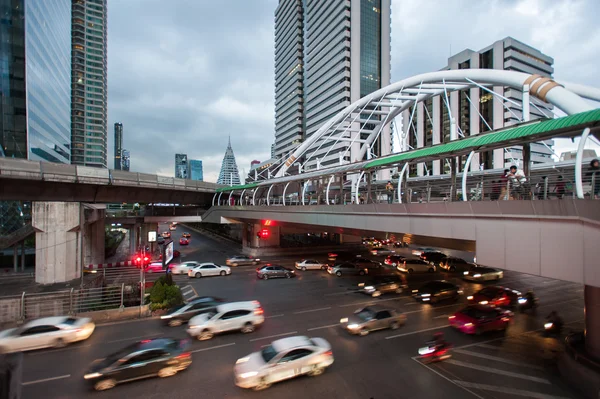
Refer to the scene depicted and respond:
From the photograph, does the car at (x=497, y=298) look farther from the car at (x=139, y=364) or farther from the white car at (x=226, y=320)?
the car at (x=139, y=364)

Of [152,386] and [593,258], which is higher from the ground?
[593,258]

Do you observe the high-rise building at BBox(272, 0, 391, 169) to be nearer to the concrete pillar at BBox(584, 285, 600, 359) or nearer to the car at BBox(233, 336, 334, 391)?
the concrete pillar at BBox(584, 285, 600, 359)

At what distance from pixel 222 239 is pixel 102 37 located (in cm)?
10181

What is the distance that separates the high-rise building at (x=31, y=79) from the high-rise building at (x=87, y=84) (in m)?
34.3

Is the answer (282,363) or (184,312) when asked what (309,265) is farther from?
(282,363)

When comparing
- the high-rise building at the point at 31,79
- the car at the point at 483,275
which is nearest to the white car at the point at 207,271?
the car at the point at 483,275

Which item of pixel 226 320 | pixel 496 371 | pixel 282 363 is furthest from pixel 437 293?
pixel 226 320

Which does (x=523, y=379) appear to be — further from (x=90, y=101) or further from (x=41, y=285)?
(x=90, y=101)

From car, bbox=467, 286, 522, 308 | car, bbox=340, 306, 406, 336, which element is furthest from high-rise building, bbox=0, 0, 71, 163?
car, bbox=467, 286, 522, 308

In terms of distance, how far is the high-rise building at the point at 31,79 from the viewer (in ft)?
141

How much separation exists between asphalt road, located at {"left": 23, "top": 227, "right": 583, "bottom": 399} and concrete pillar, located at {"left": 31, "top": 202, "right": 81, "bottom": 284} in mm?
12441

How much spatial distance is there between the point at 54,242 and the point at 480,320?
27730 millimetres

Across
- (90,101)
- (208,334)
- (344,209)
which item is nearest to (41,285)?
(208,334)

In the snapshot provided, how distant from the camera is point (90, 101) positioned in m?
98.6
